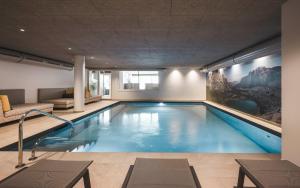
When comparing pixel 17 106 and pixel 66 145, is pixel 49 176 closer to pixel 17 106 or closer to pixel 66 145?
pixel 66 145

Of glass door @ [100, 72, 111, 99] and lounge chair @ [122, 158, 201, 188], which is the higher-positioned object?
glass door @ [100, 72, 111, 99]

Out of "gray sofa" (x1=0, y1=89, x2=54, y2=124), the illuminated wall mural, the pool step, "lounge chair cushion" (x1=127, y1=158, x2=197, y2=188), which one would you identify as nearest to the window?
the illuminated wall mural

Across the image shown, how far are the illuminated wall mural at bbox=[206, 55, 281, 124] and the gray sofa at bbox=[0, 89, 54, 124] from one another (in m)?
8.34

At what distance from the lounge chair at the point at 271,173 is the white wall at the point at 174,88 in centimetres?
1441

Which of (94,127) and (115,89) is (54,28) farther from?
(115,89)

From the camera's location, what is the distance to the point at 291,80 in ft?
9.70

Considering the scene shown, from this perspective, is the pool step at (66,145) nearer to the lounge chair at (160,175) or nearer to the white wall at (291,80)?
the lounge chair at (160,175)

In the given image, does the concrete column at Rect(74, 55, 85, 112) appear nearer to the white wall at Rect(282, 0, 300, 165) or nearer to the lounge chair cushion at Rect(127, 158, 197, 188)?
the lounge chair cushion at Rect(127, 158, 197, 188)

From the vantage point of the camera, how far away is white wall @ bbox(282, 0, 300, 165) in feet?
9.29

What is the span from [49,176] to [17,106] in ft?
22.8

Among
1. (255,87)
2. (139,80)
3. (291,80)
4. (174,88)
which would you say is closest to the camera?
(291,80)

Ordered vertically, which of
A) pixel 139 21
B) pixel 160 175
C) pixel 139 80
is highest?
pixel 139 21

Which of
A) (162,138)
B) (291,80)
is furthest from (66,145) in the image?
(291,80)

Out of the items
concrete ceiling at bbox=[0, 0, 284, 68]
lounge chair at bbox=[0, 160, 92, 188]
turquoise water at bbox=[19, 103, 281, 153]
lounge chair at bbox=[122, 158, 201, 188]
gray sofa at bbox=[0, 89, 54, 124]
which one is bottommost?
turquoise water at bbox=[19, 103, 281, 153]
